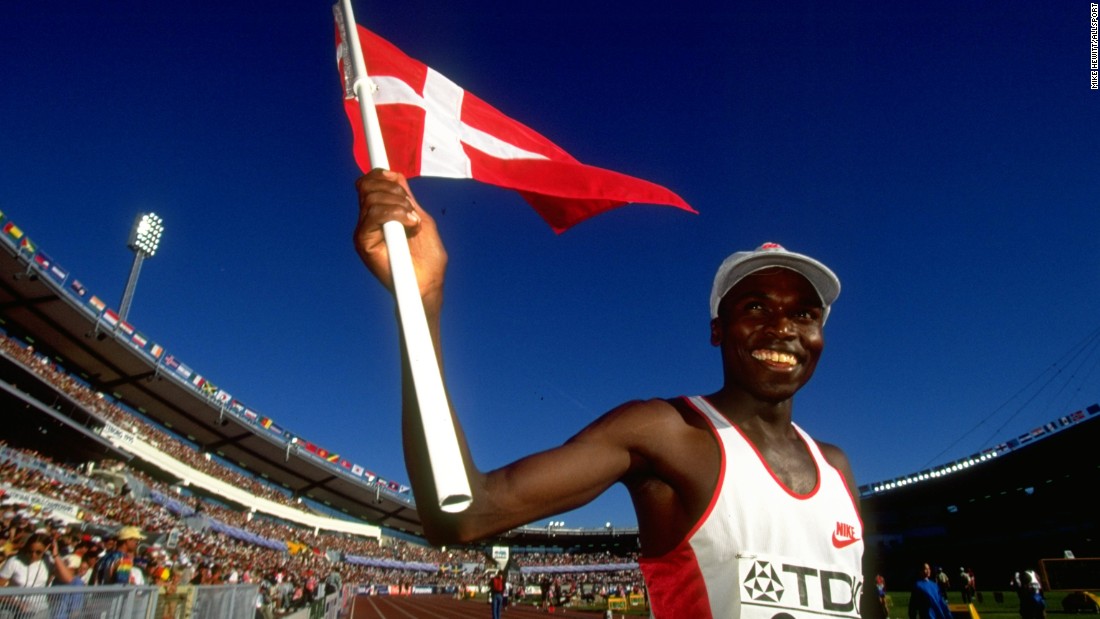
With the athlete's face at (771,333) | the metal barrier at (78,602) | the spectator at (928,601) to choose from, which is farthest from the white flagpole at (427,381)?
the spectator at (928,601)

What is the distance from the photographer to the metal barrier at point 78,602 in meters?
3.50

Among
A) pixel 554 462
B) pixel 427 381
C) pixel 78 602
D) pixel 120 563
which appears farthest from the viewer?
pixel 120 563

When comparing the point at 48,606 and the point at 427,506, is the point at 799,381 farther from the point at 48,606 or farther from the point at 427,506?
the point at 48,606

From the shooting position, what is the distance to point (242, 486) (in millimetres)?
43844

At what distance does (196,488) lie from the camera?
129 ft

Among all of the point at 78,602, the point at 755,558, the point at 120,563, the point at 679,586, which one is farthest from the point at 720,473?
the point at 120,563

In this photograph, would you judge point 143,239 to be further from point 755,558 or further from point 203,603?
point 755,558

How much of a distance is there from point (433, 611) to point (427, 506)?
112 feet

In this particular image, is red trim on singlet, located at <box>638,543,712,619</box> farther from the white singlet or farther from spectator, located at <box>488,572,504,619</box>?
spectator, located at <box>488,572,504,619</box>

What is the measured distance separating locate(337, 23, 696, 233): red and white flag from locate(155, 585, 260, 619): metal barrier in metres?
5.39

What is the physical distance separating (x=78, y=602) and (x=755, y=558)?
4488 mm

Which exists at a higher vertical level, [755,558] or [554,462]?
[554,462]

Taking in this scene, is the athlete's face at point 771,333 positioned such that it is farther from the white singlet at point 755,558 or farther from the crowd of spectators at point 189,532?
the crowd of spectators at point 189,532

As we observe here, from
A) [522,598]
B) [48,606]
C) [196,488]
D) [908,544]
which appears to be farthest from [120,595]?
[908,544]
